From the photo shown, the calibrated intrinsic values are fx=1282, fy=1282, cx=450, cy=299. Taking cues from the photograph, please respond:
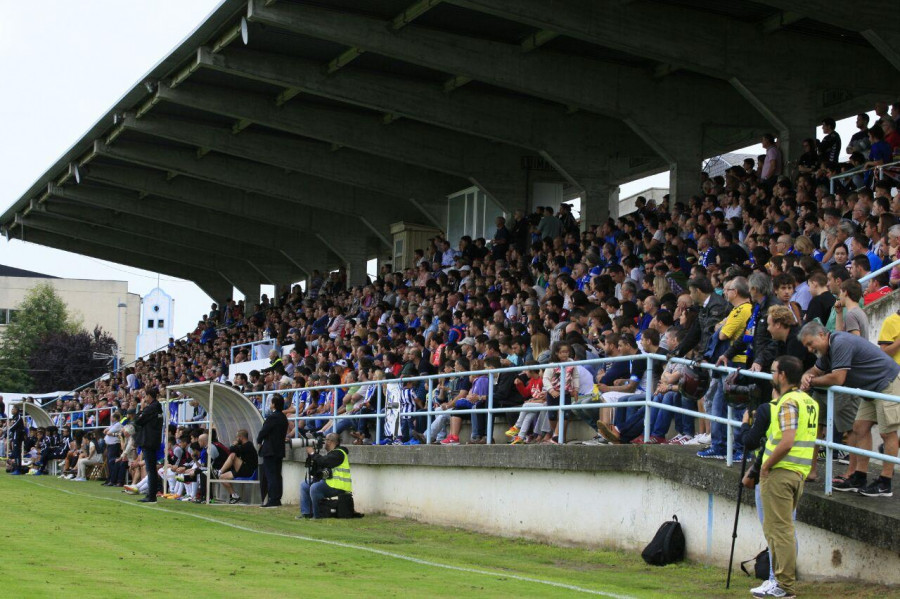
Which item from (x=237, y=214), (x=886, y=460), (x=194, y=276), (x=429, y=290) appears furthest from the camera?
(x=194, y=276)

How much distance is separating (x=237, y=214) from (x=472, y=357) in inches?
949

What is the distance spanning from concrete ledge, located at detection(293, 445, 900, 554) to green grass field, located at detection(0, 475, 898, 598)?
497 millimetres

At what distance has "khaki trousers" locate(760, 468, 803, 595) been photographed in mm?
9984

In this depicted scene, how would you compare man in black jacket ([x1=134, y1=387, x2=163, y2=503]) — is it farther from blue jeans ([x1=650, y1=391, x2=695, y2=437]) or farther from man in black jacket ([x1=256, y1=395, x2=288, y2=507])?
blue jeans ([x1=650, y1=391, x2=695, y2=437])

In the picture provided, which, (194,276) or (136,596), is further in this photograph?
(194,276)

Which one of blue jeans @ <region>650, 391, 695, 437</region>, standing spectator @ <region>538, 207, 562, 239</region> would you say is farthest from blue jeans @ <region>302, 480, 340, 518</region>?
standing spectator @ <region>538, 207, 562, 239</region>

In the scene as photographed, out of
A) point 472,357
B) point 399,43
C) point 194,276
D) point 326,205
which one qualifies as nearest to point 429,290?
point 399,43

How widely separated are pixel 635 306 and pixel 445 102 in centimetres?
1324

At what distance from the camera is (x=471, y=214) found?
3591 centimetres

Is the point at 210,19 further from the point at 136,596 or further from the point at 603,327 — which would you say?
the point at 136,596

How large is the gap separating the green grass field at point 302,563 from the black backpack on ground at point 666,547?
4.7 inches

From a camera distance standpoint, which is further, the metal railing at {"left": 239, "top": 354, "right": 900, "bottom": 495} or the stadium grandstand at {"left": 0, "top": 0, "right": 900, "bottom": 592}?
the stadium grandstand at {"left": 0, "top": 0, "right": 900, "bottom": 592}

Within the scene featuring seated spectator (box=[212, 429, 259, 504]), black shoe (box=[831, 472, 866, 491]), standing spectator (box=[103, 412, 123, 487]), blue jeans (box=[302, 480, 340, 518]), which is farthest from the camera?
standing spectator (box=[103, 412, 123, 487])

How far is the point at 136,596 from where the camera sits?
941 centimetres
